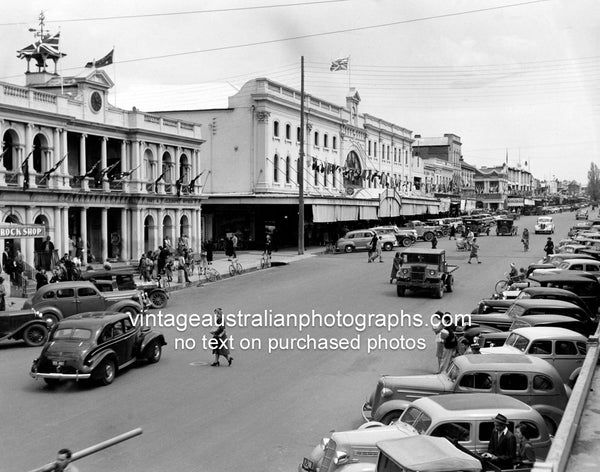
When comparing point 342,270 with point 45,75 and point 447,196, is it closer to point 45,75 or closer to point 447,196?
point 45,75

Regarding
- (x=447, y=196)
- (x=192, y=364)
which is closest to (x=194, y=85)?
(x=192, y=364)

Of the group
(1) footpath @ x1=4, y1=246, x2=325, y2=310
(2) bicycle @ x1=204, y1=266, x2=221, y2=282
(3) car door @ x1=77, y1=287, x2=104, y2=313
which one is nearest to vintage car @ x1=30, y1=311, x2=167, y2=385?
(3) car door @ x1=77, y1=287, x2=104, y2=313

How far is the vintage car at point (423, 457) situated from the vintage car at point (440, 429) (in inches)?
59.4

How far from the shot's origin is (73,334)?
15.4 metres

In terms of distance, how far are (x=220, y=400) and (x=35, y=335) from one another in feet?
25.8

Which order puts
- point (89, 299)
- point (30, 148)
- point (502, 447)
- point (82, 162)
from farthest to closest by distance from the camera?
point (82, 162) → point (30, 148) → point (89, 299) → point (502, 447)

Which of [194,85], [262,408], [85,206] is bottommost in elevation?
[262,408]

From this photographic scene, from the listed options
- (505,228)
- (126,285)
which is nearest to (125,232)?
(126,285)

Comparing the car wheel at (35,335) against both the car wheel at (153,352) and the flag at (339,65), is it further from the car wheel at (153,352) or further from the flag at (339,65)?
the flag at (339,65)

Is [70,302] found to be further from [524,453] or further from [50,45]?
[50,45]

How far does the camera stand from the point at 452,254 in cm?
4675

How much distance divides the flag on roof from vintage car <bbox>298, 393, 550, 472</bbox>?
35.6 meters

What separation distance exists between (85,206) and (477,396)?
28913mm

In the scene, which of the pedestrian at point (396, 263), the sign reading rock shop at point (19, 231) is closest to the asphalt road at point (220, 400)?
the pedestrian at point (396, 263)
